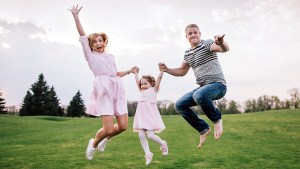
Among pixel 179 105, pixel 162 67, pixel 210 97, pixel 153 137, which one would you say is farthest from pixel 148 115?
pixel 210 97

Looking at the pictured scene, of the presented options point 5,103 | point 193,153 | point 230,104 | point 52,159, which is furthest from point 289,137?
point 5,103

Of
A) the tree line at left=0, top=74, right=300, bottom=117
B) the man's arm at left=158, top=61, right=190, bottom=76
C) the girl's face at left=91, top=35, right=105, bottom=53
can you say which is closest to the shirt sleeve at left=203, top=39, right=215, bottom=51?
the man's arm at left=158, top=61, right=190, bottom=76

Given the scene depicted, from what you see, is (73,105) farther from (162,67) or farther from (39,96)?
(162,67)

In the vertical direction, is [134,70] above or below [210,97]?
above

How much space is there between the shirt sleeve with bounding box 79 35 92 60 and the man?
1.67m

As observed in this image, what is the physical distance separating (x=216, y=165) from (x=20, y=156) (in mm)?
7078

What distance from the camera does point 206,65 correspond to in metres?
4.80

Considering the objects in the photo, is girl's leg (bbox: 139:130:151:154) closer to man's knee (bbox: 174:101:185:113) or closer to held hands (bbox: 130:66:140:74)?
held hands (bbox: 130:66:140:74)

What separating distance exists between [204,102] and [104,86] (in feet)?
5.35

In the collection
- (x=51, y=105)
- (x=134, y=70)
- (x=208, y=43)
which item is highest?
(x=51, y=105)

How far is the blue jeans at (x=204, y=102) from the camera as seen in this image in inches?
173

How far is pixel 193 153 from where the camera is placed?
442 inches

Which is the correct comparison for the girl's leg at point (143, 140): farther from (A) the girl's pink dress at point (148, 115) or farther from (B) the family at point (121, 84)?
(B) the family at point (121, 84)

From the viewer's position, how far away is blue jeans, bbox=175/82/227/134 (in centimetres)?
440
